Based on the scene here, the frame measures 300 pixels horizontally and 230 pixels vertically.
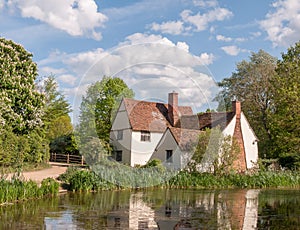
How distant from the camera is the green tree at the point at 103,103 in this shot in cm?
4037

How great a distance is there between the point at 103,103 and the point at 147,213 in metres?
28.9

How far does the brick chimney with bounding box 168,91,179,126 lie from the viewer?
40.7 metres

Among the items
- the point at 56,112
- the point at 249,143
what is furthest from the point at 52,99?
the point at 249,143

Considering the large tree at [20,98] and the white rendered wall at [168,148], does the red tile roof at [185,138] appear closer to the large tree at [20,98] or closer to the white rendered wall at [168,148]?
the white rendered wall at [168,148]

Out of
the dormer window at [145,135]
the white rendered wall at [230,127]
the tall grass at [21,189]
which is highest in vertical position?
the white rendered wall at [230,127]

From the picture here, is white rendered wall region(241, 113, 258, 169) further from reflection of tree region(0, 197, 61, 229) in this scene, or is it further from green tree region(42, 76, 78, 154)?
reflection of tree region(0, 197, 61, 229)

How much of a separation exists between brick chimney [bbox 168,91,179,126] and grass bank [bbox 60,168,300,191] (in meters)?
13.1

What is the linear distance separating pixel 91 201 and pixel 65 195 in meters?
2.55

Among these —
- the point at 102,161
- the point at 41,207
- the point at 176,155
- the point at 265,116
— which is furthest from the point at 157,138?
the point at 41,207

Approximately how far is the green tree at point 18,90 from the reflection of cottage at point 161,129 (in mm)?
11655

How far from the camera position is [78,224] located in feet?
37.2

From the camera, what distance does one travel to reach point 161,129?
128 ft

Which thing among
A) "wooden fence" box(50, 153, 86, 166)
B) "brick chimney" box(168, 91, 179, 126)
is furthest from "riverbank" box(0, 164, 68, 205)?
"brick chimney" box(168, 91, 179, 126)

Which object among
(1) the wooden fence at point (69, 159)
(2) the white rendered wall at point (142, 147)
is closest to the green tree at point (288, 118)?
(2) the white rendered wall at point (142, 147)
